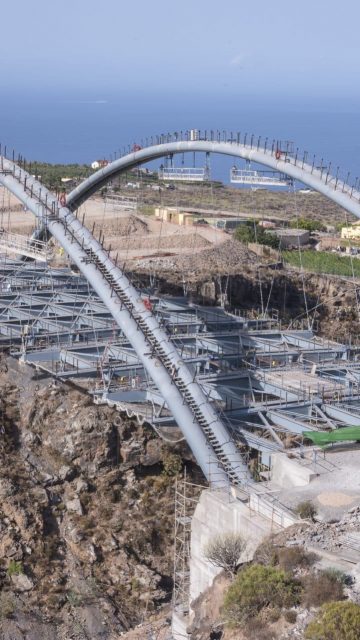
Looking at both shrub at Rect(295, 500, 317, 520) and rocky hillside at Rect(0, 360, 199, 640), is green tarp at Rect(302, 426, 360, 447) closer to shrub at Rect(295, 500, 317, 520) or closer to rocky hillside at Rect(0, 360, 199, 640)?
shrub at Rect(295, 500, 317, 520)

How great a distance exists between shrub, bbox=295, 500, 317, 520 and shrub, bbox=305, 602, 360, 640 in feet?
18.3

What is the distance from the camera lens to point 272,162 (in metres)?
33.4

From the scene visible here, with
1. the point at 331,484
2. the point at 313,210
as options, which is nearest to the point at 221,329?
the point at 331,484

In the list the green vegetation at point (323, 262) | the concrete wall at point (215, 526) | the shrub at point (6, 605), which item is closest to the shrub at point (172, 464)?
the shrub at point (6, 605)

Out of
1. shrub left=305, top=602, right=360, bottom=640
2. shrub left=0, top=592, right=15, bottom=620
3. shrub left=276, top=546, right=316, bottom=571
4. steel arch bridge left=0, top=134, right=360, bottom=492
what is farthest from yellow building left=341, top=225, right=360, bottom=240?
shrub left=305, top=602, right=360, bottom=640

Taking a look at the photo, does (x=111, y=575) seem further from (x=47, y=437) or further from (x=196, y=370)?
(x=196, y=370)

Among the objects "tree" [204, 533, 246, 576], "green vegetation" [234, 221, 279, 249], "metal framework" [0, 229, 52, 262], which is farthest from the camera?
"green vegetation" [234, 221, 279, 249]

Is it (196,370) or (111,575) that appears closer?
(111,575)

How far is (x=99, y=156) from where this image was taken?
194875mm

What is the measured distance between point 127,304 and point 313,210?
62007 mm

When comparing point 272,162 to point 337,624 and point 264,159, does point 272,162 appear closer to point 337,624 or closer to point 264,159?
point 264,159

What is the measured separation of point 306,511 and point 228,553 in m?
2.09

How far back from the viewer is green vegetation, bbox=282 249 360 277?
57078 millimetres

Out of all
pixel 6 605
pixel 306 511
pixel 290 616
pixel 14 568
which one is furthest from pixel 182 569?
pixel 290 616
